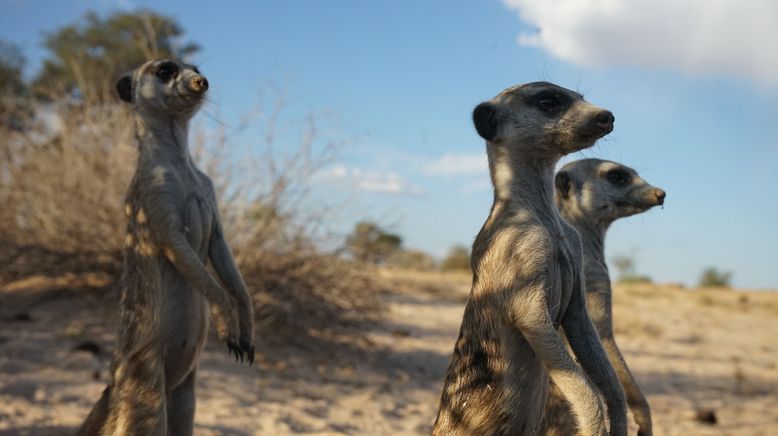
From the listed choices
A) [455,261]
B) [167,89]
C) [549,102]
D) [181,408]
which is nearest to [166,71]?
[167,89]

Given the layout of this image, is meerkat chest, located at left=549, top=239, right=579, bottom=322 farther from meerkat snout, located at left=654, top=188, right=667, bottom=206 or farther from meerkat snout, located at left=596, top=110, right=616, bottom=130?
meerkat snout, located at left=654, top=188, right=667, bottom=206

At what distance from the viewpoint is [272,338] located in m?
8.05

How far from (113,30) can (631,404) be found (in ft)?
63.4

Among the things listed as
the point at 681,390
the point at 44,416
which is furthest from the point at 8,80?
the point at 681,390

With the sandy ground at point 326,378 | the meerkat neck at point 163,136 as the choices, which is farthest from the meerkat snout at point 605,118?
the sandy ground at point 326,378

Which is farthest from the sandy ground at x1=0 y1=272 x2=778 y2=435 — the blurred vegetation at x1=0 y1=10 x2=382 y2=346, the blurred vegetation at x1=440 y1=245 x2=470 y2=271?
the blurred vegetation at x1=440 y1=245 x2=470 y2=271

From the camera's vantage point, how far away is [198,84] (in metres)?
3.71

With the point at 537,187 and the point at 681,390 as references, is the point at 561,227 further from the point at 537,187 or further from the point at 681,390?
the point at 681,390

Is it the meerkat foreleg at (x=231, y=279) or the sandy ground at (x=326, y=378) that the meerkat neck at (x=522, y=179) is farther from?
the sandy ground at (x=326, y=378)

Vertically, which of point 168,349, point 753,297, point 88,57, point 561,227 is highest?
point 88,57

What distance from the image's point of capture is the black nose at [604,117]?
2.64 metres

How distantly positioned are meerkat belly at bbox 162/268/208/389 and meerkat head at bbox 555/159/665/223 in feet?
6.33

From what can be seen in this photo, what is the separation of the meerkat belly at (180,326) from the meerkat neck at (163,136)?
2.08 ft

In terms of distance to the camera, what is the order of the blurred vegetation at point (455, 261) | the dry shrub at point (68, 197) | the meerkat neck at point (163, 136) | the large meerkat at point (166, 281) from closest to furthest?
the large meerkat at point (166, 281)
the meerkat neck at point (163, 136)
the dry shrub at point (68, 197)
the blurred vegetation at point (455, 261)
